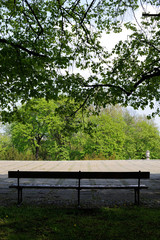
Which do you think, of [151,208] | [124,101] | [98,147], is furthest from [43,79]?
[98,147]

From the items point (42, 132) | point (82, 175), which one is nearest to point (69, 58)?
point (82, 175)

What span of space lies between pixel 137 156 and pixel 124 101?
83.8 ft

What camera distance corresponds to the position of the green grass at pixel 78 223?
4434mm

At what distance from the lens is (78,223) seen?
200 inches

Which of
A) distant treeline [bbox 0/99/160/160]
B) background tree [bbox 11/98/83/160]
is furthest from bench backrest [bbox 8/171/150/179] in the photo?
background tree [bbox 11/98/83/160]

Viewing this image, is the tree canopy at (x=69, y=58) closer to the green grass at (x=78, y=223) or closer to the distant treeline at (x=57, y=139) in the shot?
the green grass at (x=78, y=223)

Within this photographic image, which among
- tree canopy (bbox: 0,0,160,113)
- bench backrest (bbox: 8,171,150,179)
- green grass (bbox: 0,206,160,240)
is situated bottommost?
green grass (bbox: 0,206,160,240)

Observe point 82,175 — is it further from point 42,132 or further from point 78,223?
point 42,132

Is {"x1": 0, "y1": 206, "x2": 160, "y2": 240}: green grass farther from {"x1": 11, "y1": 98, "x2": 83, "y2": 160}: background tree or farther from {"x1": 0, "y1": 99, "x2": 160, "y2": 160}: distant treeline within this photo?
{"x1": 11, "y1": 98, "x2": 83, "y2": 160}: background tree

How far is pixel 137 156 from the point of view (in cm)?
3541

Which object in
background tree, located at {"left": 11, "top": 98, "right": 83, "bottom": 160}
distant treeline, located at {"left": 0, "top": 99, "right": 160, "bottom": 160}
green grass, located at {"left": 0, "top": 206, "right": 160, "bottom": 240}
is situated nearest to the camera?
green grass, located at {"left": 0, "top": 206, "right": 160, "bottom": 240}

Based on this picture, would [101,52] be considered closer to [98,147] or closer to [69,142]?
[98,147]

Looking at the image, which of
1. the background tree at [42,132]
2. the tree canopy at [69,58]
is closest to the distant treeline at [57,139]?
the background tree at [42,132]

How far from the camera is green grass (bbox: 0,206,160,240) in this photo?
175 inches
